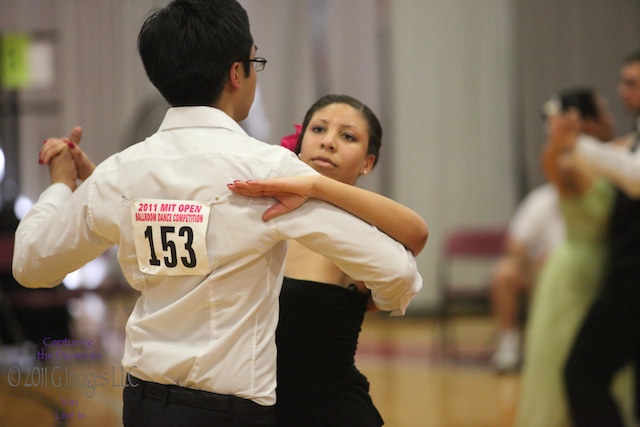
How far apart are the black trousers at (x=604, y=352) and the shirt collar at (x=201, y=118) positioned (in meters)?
2.45

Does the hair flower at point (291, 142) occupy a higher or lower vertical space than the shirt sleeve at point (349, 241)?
higher

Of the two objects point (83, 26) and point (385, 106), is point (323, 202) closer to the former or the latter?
point (83, 26)

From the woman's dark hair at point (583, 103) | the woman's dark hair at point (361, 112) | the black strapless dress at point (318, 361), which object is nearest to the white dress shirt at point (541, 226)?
the woman's dark hair at point (583, 103)

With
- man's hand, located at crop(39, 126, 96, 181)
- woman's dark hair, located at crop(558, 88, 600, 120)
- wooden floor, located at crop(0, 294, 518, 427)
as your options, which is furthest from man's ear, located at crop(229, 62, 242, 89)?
woman's dark hair, located at crop(558, 88, 600, 120)

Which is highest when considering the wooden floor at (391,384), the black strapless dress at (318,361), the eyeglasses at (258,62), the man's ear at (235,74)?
the eyeglasses at (258,62)

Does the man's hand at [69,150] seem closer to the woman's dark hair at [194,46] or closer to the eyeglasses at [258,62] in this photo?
the woman's dark hair at [194,46]

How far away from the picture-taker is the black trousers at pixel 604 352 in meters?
3.44

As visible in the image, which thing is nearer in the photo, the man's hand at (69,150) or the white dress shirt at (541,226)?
the man's hand at (69,150)

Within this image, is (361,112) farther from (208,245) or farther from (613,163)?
(613,163)

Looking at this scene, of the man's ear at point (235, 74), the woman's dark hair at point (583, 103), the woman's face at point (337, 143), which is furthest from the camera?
the woman's dark hair at point (583, 103)

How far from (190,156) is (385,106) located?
6.72 m

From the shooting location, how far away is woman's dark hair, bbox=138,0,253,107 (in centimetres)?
148

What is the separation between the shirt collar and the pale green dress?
8.90 feet

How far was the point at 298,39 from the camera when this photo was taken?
7.59 m
